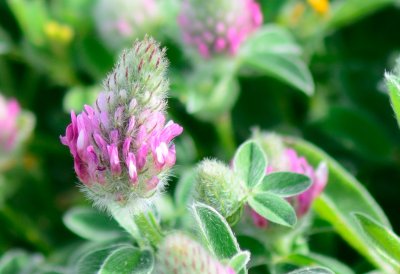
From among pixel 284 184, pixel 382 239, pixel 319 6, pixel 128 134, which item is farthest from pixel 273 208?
pixel 319 6

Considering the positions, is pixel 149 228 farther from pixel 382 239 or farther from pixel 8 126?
pixel 8 126

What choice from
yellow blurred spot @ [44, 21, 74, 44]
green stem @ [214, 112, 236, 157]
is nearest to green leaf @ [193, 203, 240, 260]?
green stem @ [214, 112, 236, 157]

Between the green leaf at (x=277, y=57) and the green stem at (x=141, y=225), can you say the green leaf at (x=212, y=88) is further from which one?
the green stem at (x=141, y=225)

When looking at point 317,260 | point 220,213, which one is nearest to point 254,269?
point 317,260

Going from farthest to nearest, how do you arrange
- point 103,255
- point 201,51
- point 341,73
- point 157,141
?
point 341,73, point 201,51, point 103,255, point 157,141

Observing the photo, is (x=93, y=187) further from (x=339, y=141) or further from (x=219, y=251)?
(x=339, y=141)

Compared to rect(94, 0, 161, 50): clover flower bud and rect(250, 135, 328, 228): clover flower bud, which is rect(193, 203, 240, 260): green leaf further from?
rect(94, 0, 161, 50): clover flower bud
